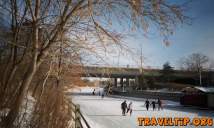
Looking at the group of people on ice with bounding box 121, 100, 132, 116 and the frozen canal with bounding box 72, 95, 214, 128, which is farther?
the group of people on ice with bounding box 121, 100, 132, 116

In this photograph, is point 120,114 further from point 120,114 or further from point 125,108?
point 125,108

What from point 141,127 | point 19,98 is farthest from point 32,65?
point 141,127

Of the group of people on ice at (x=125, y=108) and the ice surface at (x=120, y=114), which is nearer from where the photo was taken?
the ice surface at (x=120, y=114)

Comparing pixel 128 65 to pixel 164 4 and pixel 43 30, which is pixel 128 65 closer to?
pixel 164 4

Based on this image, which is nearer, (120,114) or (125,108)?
(125,108)

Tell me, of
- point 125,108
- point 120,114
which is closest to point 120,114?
point 120,114

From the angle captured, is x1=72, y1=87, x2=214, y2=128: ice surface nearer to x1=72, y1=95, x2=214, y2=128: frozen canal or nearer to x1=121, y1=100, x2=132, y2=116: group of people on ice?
x1=72, y1=95, x2=214, y2=128: frozen canal

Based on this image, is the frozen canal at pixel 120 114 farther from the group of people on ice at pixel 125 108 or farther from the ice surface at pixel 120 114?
the group of people on ice at pixel 125 108

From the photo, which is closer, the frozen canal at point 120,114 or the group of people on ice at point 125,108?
the frozen canal at point 120,114

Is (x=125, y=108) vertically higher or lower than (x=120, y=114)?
higher

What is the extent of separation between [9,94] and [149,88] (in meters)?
81.5

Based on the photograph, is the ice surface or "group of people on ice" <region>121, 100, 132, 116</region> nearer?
the ice surface

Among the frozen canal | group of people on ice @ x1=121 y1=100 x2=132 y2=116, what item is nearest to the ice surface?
the frozen canal

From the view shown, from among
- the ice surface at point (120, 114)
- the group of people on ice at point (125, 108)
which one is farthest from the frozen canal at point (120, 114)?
the group of people on ice at point (125, 108)
